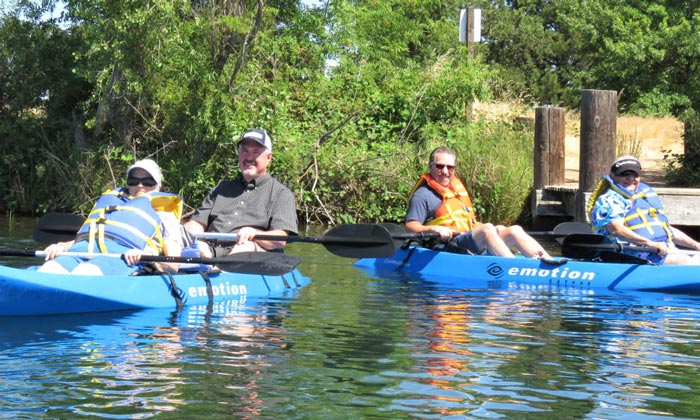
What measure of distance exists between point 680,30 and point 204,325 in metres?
20.2

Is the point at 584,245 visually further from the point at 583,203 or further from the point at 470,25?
the point at 470,25

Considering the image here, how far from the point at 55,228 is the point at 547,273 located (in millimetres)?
4526

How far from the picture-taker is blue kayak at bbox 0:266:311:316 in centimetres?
757

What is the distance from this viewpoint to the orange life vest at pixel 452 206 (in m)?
11.1

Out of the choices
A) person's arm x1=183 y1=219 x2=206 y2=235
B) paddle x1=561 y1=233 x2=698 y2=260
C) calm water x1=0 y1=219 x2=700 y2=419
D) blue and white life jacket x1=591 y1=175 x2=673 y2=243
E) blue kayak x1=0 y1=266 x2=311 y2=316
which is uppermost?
blue and white life jacket x1=591 y1=175 x2=673 y2=243

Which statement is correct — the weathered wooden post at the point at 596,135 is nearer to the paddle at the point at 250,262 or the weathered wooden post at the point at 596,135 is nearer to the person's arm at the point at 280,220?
the person's arm at the point at 280,220

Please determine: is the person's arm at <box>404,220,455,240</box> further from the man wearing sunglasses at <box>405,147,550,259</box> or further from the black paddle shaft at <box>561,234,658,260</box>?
the black paddle shaft at <box>561,234,658,260</box>

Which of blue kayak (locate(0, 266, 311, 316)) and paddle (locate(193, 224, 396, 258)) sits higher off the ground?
paddle (locate(193, 224, 396, 258))

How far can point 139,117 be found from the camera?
18.2 meters

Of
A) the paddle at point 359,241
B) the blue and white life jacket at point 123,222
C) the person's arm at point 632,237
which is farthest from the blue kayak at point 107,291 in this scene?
the person's arm at point 632,237

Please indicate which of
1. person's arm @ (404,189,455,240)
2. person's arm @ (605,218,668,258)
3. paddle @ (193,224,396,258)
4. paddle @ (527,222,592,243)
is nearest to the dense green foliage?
paddle @ (527,222,592,243)

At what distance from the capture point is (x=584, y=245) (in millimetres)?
10602

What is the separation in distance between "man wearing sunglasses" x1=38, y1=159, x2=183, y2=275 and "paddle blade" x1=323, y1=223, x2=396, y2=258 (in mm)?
1829

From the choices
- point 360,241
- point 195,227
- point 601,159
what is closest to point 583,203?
point 601,159
